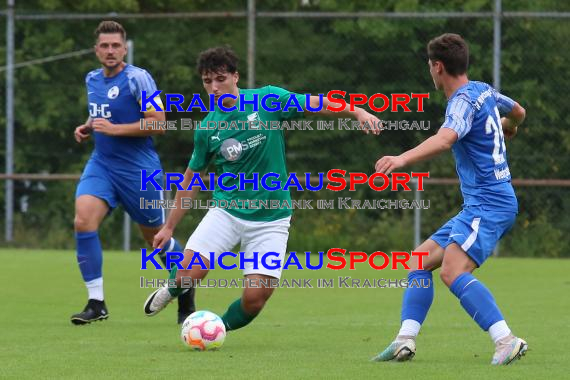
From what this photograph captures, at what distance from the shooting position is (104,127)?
967 centimetres

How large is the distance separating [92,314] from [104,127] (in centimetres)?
144

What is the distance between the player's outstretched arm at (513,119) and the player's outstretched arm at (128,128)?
2.98 m

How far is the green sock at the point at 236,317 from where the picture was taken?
8.16 metres

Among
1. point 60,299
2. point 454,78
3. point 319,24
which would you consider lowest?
point 60,299

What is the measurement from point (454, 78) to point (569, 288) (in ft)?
19.8

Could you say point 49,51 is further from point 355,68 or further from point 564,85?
point 564,85

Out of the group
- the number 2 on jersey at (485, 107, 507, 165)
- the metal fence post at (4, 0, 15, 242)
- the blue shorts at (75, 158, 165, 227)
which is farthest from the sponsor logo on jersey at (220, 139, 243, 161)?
the metal fence post at (4, 0, 15, 242)

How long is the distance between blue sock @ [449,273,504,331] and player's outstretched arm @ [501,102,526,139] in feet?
3.80

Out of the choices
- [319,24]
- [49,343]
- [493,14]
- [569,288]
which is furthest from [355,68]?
[49,343]

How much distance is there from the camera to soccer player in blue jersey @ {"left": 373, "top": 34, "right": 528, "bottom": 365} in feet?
22.5

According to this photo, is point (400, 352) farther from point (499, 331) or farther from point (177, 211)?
point (177, 211)

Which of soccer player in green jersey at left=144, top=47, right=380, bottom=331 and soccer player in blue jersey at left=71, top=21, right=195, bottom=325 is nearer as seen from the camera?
soccer player in green jersey at left=144, top=47, right=380, bottom=331

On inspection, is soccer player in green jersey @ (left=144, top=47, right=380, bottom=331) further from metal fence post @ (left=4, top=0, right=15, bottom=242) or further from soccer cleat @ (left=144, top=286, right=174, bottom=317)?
metal fence post @ (left=4, top=0, right=15, bottom=242)

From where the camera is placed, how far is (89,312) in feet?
31.1
